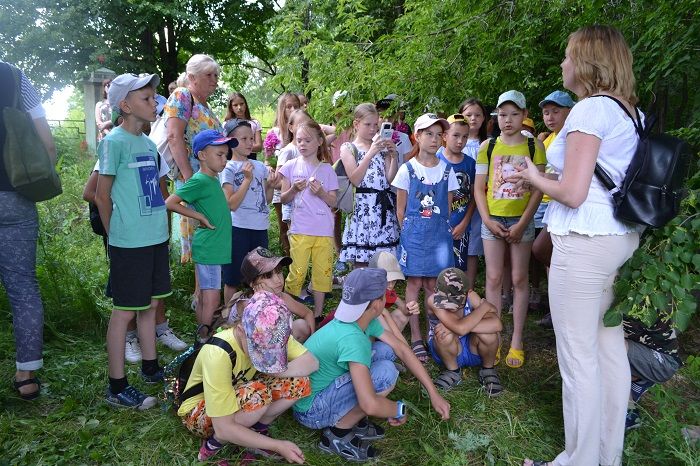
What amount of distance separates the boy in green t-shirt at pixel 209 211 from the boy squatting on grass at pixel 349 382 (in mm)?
1119

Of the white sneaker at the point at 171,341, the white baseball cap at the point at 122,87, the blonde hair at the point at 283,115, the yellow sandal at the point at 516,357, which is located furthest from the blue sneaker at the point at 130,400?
the blonde hair at the point at 283,115

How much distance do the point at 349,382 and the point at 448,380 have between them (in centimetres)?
90

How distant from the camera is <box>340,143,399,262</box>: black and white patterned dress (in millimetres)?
4422

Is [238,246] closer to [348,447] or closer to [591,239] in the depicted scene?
[348,447]

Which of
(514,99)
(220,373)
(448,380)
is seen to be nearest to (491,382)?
(448,380)

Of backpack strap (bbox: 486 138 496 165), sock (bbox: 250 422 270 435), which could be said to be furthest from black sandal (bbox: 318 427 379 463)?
backpack strap (bbox: 486 138 496 165)

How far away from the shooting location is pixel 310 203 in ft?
14.2

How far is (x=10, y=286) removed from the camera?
311 centimetres

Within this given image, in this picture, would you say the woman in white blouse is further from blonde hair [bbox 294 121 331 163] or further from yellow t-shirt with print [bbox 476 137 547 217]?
blonde hair [bbox 294 121 331 163]

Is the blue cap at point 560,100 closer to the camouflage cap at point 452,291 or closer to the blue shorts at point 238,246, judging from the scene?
the camouflage cap at point 452,291

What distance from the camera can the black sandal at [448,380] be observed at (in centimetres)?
345

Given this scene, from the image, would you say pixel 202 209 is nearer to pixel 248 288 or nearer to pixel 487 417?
pixel 248 288

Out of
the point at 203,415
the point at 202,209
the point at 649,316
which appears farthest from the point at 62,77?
the point at 649,316

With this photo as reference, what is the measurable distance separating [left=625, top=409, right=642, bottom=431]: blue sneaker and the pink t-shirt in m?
2.36
